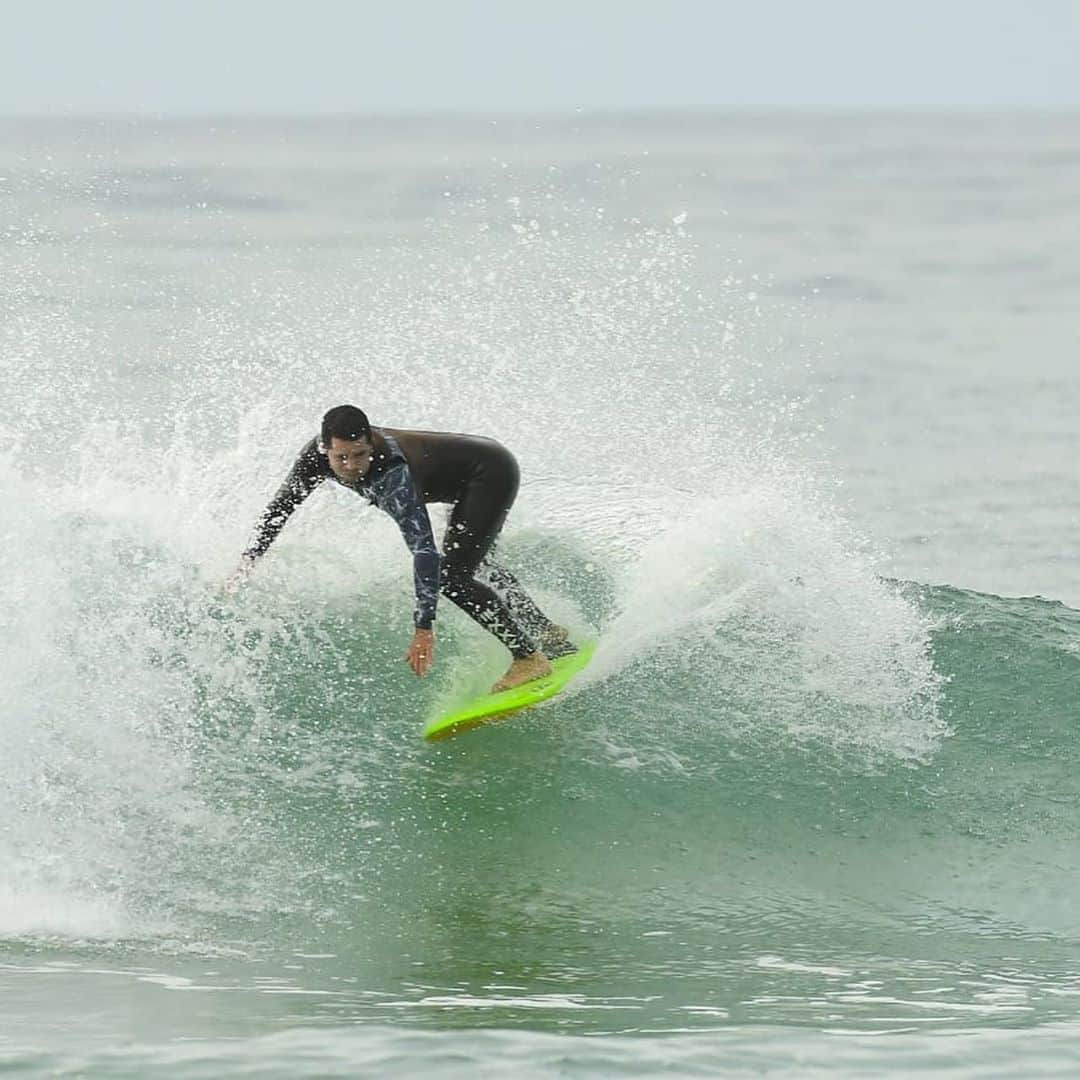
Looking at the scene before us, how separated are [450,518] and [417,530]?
61cm

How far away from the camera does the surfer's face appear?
7.70m

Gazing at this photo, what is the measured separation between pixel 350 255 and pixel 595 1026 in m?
33.8

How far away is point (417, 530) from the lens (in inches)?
314

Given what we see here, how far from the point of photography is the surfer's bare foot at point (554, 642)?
896cm

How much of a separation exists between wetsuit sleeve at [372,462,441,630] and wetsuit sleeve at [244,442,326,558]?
0.46 m

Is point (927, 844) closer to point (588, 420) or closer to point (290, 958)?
point (290, 958)

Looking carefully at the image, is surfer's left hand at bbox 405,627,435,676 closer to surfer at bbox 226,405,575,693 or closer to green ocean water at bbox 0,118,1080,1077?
surfer at bbox 226,405,575,693

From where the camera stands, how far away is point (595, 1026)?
20.9ft

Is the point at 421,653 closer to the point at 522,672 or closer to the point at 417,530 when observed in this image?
the point at 417,530

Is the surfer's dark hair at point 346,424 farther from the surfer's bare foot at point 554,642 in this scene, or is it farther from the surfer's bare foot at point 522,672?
the surfer's bare foot at point 554,642

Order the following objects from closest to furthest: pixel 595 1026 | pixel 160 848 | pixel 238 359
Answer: pixel 595 1026, pixel 160 848, pixel 238 359

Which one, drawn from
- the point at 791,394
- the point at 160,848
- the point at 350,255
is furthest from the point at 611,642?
the point at 350,255

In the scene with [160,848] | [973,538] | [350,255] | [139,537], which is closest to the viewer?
[160,848]

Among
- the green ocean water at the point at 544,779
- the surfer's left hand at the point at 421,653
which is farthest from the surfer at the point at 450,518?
the green ocean water at the point at 544,779
